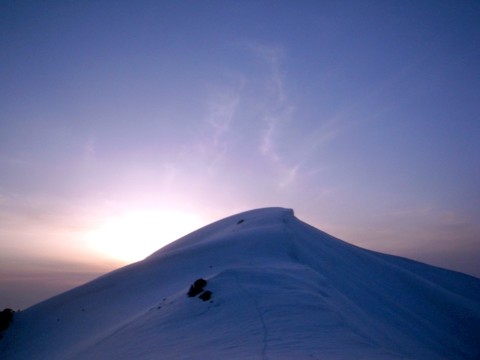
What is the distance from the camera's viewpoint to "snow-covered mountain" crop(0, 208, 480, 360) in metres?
11.5

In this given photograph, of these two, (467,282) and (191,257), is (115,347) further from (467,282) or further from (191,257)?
(467,282)

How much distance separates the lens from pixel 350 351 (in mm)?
9289

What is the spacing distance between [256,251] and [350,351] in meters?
16.5

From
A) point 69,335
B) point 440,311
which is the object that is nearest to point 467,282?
point 440,311

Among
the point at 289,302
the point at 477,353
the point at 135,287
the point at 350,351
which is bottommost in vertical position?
the point at 477,353

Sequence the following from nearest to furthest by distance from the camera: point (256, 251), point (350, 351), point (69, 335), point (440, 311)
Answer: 1. point (350, 351)
2. point (69, 335)
3. point (256, 251)
4. point (440, 311)

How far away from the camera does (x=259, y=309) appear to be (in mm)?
14242

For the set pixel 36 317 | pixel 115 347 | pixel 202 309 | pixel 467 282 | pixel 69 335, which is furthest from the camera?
pixel 467 282

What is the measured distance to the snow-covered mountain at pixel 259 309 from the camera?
11492 millimetres

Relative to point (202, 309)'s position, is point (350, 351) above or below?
below

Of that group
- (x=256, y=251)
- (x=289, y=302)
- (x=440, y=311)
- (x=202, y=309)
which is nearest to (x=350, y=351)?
(x=289, y=302)

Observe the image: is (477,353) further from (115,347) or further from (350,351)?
(115,347)

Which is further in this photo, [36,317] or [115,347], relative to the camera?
[36,317]

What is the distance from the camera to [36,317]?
27.5m
